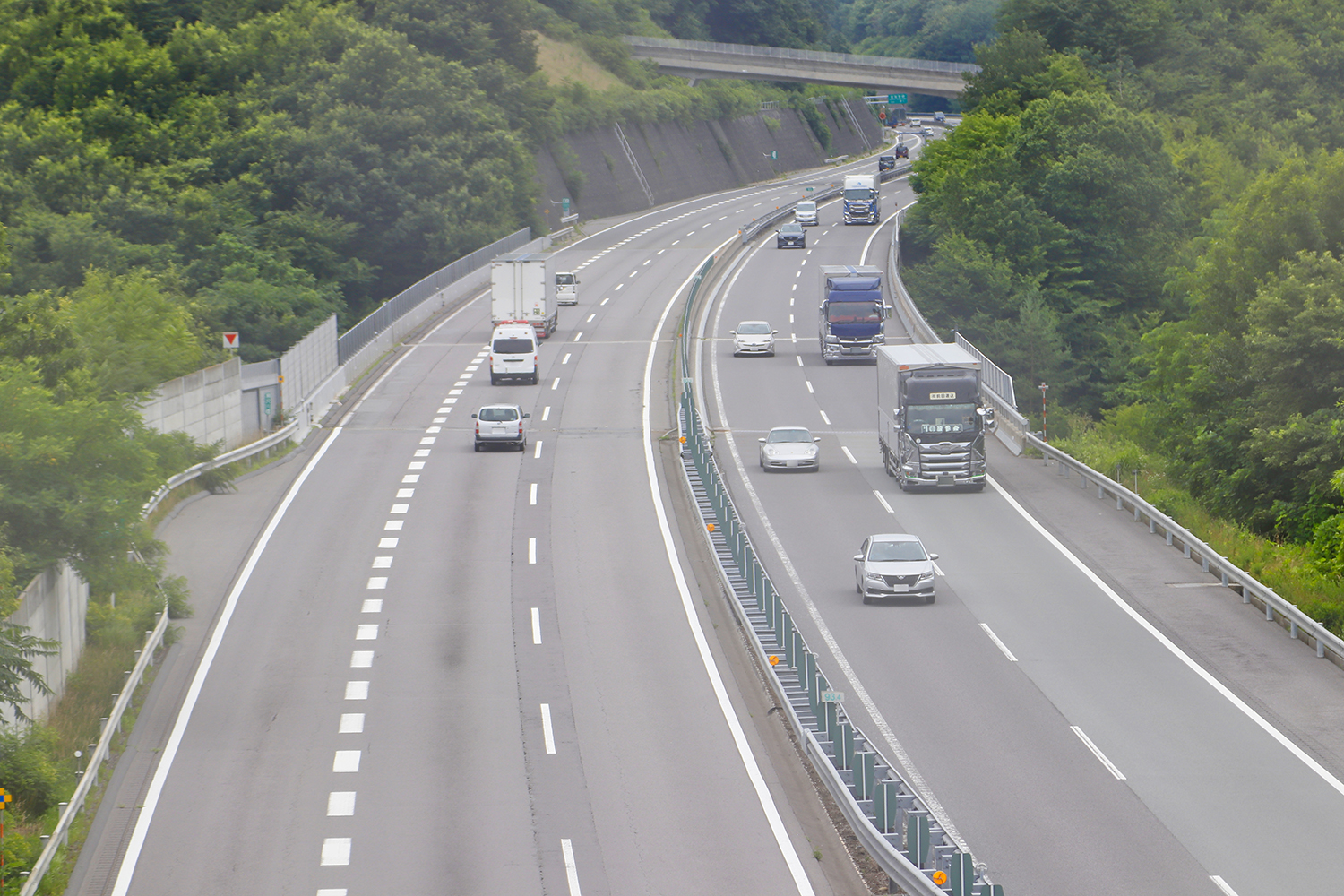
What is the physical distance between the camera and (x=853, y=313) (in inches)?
2393

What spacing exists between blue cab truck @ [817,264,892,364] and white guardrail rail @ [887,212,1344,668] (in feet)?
8.94

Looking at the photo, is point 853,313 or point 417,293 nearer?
point 853,313

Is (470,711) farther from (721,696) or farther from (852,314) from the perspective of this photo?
(852,314)

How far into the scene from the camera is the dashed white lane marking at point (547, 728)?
946 inches

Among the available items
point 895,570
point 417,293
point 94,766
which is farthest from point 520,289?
point 94,766

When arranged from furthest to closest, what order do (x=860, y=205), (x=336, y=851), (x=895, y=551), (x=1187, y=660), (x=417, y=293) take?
(x=860, y=205) → (x=417, y=293) → (x=895, y=551) → (x=1187, y=660) → (x=336, y=851)

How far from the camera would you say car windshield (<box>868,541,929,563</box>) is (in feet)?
104

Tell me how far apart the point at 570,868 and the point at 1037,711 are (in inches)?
370

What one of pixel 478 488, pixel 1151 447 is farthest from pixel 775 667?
pixel 1151 447

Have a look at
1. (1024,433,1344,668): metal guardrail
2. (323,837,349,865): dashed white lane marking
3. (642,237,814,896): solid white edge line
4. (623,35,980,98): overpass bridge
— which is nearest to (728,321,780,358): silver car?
(642,237,814,896): solid white edge line

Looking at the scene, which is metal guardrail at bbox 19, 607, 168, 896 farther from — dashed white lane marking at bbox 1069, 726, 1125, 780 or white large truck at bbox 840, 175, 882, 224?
white large truck at bbox 840, 175, 882, 224

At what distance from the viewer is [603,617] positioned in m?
31.0

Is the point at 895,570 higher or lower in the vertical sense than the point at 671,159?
lower

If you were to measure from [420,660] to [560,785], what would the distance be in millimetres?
6771
